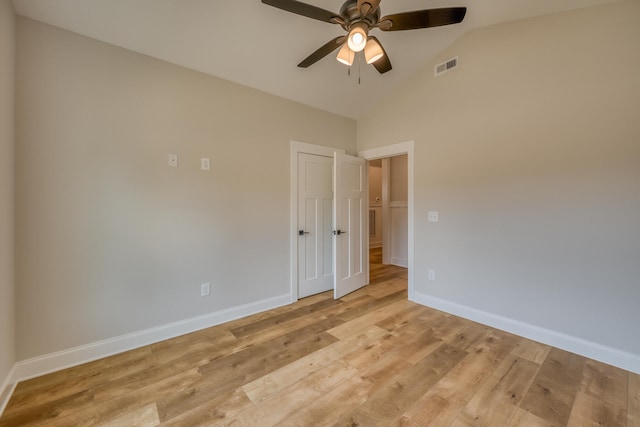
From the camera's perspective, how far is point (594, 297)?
6.68 ft

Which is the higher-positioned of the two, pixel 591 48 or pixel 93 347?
pixel 591 48

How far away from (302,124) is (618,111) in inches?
116

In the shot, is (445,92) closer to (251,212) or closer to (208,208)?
(251,212)

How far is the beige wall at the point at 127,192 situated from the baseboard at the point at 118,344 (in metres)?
0.05

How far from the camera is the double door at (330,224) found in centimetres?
329

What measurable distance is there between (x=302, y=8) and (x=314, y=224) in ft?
7.79

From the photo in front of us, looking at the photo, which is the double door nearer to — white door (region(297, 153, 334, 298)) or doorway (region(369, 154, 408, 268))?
white door (region(297, 153, 334, 298))

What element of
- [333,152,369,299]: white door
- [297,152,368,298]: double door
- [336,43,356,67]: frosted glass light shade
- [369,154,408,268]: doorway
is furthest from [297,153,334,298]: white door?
[369,154,408,268]: doorway

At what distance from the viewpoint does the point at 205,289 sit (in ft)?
8.36

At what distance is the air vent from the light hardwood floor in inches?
114

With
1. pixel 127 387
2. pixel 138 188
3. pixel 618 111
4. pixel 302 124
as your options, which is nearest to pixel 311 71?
pixel 302 124

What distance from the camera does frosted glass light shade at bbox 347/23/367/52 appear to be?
1.60 metres

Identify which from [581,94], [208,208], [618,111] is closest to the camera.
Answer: [618,111]

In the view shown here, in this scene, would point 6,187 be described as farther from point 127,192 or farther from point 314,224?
point 314,224
